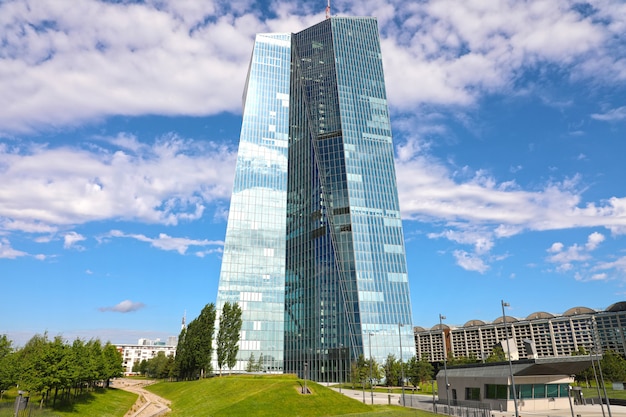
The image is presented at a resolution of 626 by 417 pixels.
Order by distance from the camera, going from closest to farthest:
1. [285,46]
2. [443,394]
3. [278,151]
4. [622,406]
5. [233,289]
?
[622,406]
[443,394]
[233,289]
[278,151]
[285,46]

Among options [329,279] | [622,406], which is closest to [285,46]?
[329,279]

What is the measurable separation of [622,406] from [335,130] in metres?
97.0

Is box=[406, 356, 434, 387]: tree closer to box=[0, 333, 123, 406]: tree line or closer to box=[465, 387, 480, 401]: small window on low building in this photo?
box=[465, 387, 480, 401]: small window on low building

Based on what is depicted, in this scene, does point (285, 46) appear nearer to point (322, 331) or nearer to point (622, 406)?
point (322, 331)

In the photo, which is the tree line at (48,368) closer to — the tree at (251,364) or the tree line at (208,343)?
the tree line at (208,343)

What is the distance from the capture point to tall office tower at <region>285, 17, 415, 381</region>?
112m

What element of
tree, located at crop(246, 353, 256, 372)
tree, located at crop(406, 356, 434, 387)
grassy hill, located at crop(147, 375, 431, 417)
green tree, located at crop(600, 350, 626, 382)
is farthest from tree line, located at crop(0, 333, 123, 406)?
green tree, located at crop(600, 350, 626, 382)

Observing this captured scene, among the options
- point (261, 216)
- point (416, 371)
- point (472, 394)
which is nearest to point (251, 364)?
point (416, 371)

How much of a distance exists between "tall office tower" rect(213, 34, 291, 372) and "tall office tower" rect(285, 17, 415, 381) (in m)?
3.55

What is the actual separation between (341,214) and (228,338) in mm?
46897

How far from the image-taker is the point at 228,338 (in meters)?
99.1

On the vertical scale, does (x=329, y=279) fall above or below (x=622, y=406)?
above

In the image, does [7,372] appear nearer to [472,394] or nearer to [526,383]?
[472,394]

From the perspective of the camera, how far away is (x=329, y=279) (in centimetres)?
12012
